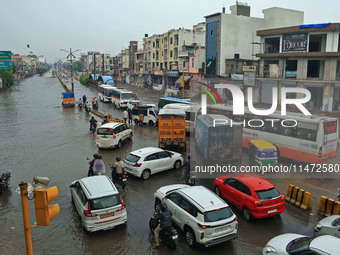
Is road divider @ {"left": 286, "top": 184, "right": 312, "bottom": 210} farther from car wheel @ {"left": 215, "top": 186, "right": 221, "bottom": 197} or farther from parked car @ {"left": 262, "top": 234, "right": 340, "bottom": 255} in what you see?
parked car @ {"left": 262, "top": 234, "right": 340, "bottom": 255}

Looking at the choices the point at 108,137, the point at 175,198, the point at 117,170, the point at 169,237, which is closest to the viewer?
the point at 169,237

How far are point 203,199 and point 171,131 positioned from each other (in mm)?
10601

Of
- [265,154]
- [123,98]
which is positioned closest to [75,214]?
[265,154]

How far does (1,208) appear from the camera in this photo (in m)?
11.7

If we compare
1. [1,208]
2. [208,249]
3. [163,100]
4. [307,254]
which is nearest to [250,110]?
[208,249]

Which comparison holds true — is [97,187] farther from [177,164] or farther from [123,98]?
[123,98]

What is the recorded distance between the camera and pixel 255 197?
1044 cm

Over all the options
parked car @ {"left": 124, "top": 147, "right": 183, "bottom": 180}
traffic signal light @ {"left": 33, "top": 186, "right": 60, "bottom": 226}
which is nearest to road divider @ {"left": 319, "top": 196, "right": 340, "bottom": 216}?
parked car @ {"left": 124, "top": 147, "right": 183, "bottom": 180}

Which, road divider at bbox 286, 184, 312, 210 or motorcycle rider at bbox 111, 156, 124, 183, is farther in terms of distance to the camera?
motorcycle rider at bbox 111, 156, 124, 183

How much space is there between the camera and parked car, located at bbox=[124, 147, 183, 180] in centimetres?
1445

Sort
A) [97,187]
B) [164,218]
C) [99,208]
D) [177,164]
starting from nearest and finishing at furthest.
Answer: [164,218] → [99,208] → [97,187] → [177,164]

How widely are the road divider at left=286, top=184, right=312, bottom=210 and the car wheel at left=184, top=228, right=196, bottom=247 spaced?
206 inches

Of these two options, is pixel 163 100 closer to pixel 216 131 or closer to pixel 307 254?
pixel 216 131

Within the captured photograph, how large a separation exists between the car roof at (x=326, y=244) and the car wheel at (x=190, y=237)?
10.6 feet
